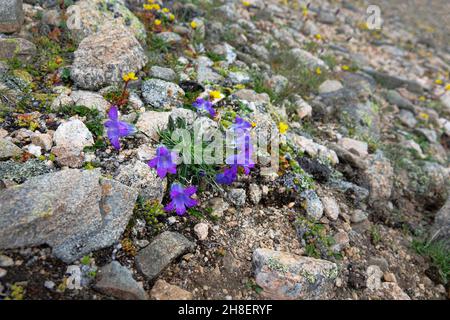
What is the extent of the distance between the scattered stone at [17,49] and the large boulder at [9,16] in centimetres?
24

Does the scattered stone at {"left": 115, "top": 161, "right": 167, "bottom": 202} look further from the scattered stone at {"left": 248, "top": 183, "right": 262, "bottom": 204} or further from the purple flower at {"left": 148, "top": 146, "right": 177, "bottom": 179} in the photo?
the scattered stone at {"left": 248, "top": 183, "right": 262, "bottom": 204}

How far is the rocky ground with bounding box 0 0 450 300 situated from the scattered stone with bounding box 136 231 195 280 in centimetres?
1

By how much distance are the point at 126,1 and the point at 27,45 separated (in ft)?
5.77

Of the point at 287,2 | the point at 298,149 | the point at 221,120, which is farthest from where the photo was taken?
the point at 287,2

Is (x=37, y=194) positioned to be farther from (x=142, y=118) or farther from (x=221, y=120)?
(x=221, y=120)

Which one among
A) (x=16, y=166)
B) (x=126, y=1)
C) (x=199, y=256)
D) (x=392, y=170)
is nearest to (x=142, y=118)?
(x=16, y=166)

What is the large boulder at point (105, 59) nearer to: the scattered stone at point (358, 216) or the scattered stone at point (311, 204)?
the scattered stone at point (311, 204)

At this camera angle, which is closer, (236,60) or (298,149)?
(298,149)

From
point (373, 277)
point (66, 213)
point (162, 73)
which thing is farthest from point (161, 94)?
point (373, 277)

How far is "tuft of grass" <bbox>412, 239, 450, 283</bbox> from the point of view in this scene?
3854mm

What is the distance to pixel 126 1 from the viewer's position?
536 centimetres

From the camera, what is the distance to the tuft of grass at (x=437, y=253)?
3854mm

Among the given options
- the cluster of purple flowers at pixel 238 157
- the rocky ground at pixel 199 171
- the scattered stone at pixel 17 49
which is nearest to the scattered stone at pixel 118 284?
the rocky ground at pixel 199 171

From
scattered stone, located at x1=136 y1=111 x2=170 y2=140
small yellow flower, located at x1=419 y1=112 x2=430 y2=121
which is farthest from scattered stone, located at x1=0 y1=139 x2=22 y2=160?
small yellow flower, located at x1=419 y1=112 x2=430 y2=121
